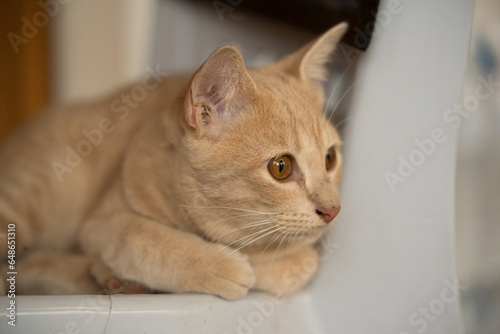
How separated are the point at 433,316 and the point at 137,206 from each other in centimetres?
84

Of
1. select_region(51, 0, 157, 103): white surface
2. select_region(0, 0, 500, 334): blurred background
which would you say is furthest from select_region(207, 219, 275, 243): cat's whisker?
select_region(51, 0, 157, 103): white surface

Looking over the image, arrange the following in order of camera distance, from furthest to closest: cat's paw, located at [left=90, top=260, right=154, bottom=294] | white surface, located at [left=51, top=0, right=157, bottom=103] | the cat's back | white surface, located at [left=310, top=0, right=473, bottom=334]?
white surface, located at [left=51, top=0, right=157, bottom=103]
the cat's back
cat's paw, located at [left=90, top=260, right=154, bottom=294]
white surface, located at [left=310, top=0, right=473, bottom=334]

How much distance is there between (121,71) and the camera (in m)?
2.82

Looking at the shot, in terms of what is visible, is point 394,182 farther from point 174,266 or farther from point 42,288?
point 42,288

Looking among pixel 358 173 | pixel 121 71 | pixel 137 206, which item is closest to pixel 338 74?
pixel 358 173

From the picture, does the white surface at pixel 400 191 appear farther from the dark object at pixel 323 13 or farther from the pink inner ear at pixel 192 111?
the pink inner ear at pixel 192 111

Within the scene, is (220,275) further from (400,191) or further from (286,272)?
(400,191)

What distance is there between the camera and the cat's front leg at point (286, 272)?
1161 mm

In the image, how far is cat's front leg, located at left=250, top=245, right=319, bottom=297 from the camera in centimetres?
116

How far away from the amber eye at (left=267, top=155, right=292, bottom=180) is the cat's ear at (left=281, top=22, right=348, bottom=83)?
0.36m

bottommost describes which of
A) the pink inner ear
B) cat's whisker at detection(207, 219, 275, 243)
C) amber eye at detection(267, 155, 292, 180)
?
cat's whisker at detection(207, 219, 275, 243)

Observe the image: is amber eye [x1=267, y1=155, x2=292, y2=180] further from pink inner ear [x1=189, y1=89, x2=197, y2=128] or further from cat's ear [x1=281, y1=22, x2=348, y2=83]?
cat's ear [x1=281, y1=22, x2=348, y2=83]

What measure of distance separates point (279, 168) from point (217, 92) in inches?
9.6

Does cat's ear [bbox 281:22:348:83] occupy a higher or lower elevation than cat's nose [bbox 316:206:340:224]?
higher
